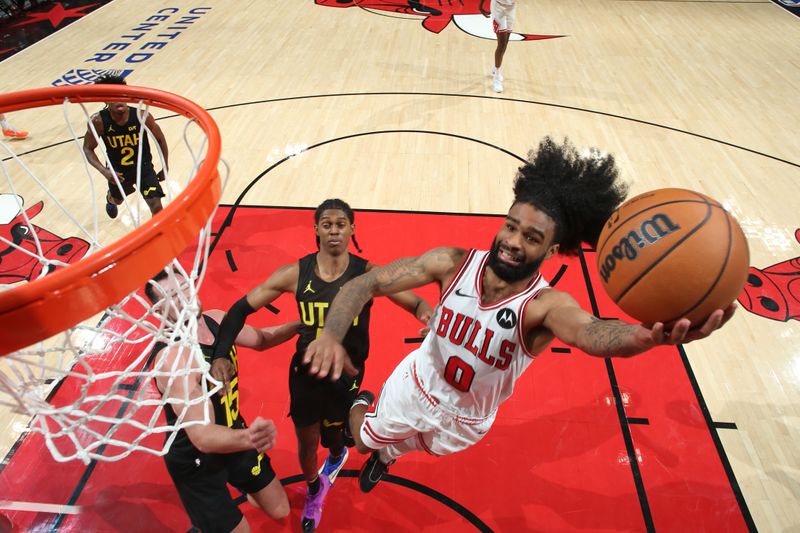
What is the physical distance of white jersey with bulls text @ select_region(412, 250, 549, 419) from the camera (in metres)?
2.25

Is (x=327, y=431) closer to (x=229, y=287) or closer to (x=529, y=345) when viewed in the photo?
(x=529, y=345)

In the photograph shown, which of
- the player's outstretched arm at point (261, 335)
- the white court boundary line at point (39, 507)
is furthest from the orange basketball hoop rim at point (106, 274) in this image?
the white court boundary line at point (39, 507)

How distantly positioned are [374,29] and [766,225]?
7185 mm

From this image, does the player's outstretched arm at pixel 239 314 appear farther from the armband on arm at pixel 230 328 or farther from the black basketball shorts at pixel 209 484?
the black basketball shorts at pixel 209 484

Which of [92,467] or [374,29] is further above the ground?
[374,29]

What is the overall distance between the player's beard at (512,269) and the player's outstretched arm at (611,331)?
13cm

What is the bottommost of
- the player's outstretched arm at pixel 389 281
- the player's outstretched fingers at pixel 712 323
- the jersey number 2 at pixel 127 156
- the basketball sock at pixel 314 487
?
the basketball sock at pixel 314 487

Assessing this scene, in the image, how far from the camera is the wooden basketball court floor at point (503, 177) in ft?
10.1

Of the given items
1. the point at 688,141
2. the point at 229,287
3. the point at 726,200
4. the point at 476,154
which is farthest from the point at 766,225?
the point at 229,287

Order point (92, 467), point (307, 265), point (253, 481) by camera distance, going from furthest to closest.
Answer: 1. point (92, 467)
2. point (307, 265)
3. point (253, 481)

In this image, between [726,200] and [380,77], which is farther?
[380,77]

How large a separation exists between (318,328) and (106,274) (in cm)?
142

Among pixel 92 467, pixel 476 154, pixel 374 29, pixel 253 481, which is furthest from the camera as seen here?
pixel 374 29

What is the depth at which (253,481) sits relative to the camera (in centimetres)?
273
